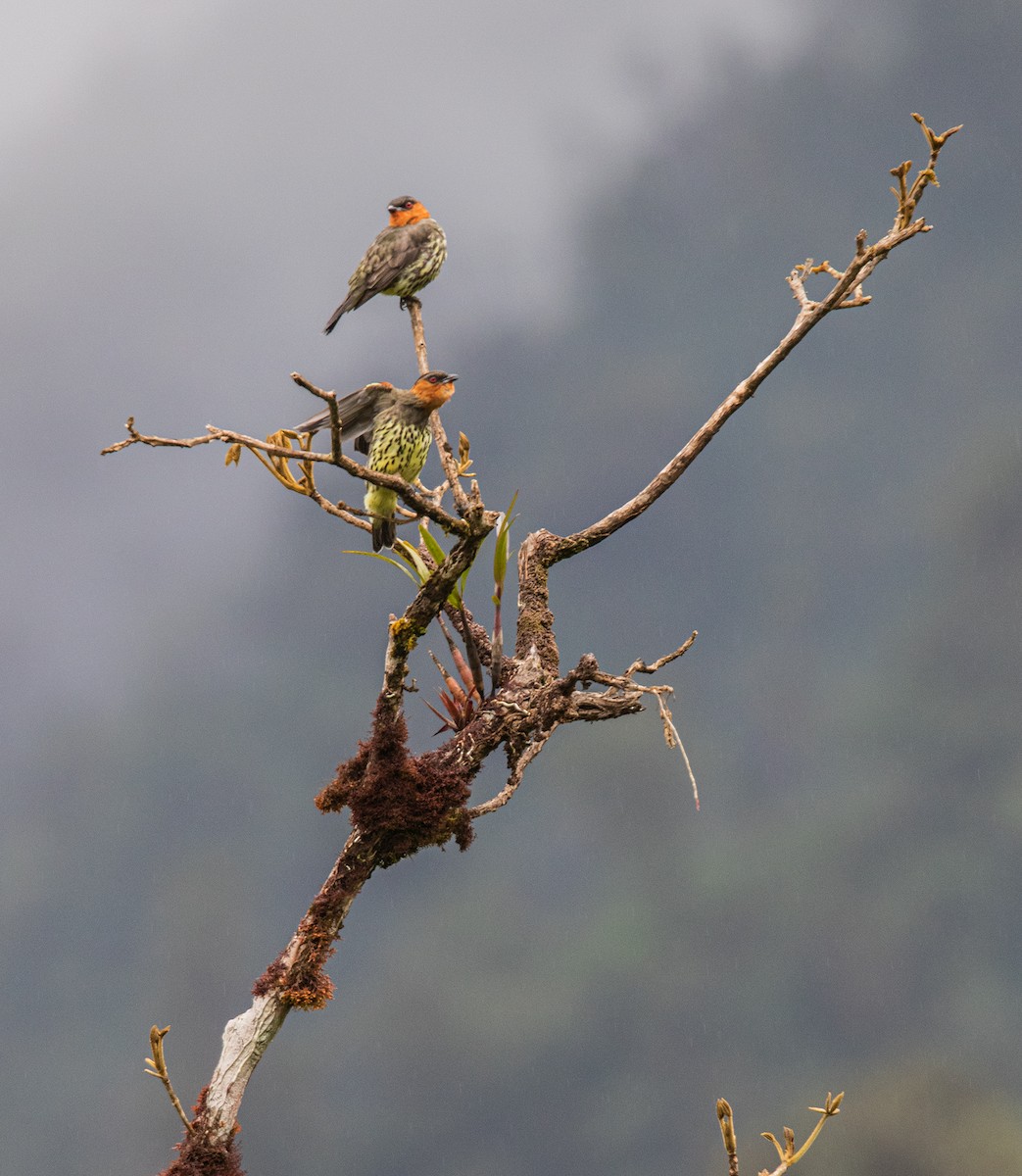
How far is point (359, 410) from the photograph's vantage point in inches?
198

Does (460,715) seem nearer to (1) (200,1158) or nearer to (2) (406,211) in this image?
(1) (200,1158)

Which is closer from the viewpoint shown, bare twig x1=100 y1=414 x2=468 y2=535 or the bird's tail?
bare twig x1=100 y1=414 x2=468 y2=535

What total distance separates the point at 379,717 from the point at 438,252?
2319 mm

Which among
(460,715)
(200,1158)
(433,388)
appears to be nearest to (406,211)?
(433,388)

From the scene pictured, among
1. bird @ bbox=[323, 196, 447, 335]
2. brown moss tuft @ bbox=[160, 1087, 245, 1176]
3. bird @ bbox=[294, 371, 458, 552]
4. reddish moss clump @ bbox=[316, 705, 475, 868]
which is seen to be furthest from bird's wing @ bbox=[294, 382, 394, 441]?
brown moss tuft @ bbox=[160, 1087, 245, 1176]

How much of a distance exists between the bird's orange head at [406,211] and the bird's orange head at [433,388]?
1.17 metres

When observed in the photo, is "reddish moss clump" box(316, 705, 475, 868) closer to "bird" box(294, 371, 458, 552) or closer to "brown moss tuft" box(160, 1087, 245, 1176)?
"bird" box(294, 371, 458, 552)

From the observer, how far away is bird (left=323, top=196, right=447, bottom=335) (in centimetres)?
550

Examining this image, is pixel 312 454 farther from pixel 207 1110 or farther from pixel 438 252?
pixel 207 1110

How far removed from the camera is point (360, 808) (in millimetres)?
4684

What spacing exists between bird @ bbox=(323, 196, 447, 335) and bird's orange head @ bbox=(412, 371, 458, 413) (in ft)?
2.16

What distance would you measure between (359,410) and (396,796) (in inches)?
63.0

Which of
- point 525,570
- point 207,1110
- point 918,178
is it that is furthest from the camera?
point 525,570

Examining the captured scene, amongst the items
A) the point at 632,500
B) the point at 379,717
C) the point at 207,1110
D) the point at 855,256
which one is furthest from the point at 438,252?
the point at 207,1110
